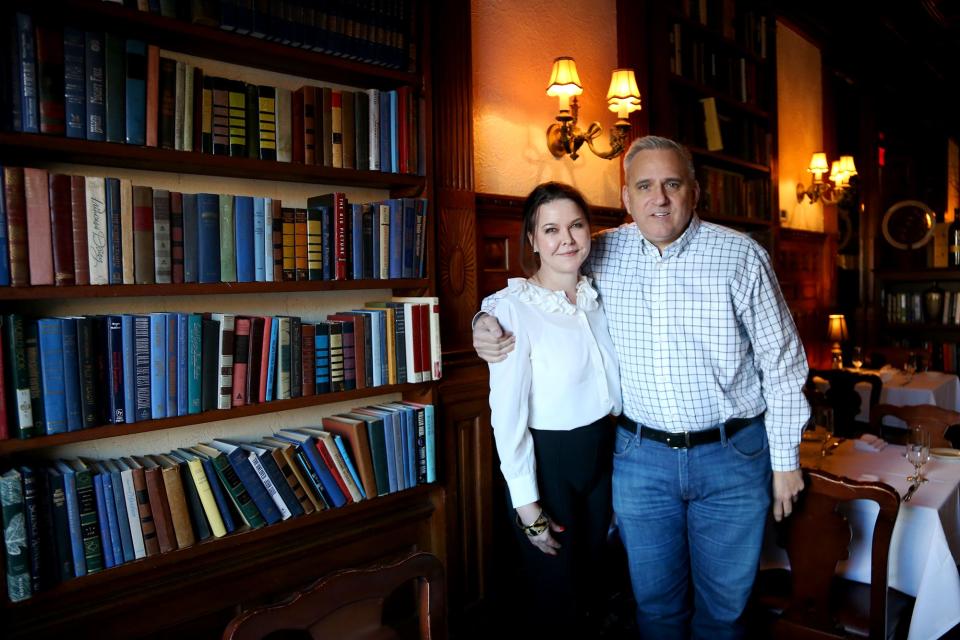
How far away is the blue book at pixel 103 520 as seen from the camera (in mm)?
1574

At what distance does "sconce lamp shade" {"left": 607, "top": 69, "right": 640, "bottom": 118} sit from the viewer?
2.97 meters

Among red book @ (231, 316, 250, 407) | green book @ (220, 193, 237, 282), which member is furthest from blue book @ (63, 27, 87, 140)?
red book @ (231, 316, 250, 407)

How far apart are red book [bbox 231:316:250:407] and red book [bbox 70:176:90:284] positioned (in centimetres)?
40

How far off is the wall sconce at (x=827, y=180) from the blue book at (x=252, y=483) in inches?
203

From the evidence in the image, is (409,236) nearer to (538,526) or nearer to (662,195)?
(662,195)

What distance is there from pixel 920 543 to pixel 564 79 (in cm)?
216

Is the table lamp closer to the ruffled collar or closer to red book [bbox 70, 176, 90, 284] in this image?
the ruffled collar

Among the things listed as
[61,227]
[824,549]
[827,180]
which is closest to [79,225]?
[61,227]

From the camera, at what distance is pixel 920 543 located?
1.91 metres

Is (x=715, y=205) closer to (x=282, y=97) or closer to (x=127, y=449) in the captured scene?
(x=282, y=97)

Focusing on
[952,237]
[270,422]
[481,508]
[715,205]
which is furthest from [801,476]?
[952,237]

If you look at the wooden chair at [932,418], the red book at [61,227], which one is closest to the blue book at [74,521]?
the red book at [61,227]

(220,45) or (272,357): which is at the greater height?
(220,45)

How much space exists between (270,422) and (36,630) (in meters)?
0.81
